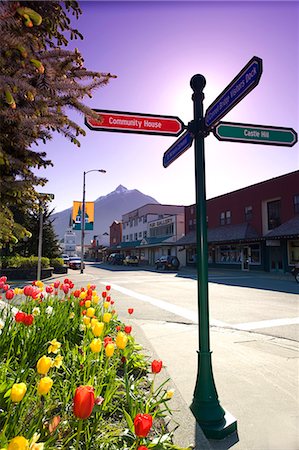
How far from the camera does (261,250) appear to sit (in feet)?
95.3

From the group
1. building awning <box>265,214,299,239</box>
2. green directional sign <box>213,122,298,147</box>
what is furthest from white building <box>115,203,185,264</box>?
green directional sign <box>213,122,298,147</box>

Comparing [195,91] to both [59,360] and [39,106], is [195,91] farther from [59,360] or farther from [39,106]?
[59,360]

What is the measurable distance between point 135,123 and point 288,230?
23799 millimetres

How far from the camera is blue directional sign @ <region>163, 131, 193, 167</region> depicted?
10.8ft

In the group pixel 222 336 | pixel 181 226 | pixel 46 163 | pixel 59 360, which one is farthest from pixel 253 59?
pixel 181 226

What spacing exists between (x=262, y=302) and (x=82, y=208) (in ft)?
63.9

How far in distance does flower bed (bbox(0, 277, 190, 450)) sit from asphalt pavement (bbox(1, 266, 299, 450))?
329 millimetres

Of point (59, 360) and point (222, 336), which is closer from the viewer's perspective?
point (59, 360)

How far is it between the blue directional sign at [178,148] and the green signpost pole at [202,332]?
12 cm

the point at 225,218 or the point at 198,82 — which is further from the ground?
the point at 225,218

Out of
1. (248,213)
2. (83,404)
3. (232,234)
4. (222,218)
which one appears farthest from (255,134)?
(222,218)

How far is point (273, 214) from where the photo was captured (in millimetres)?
28859

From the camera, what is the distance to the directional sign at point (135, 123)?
3154 millimetres

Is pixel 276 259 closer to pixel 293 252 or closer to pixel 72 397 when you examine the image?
pixel 293 252
